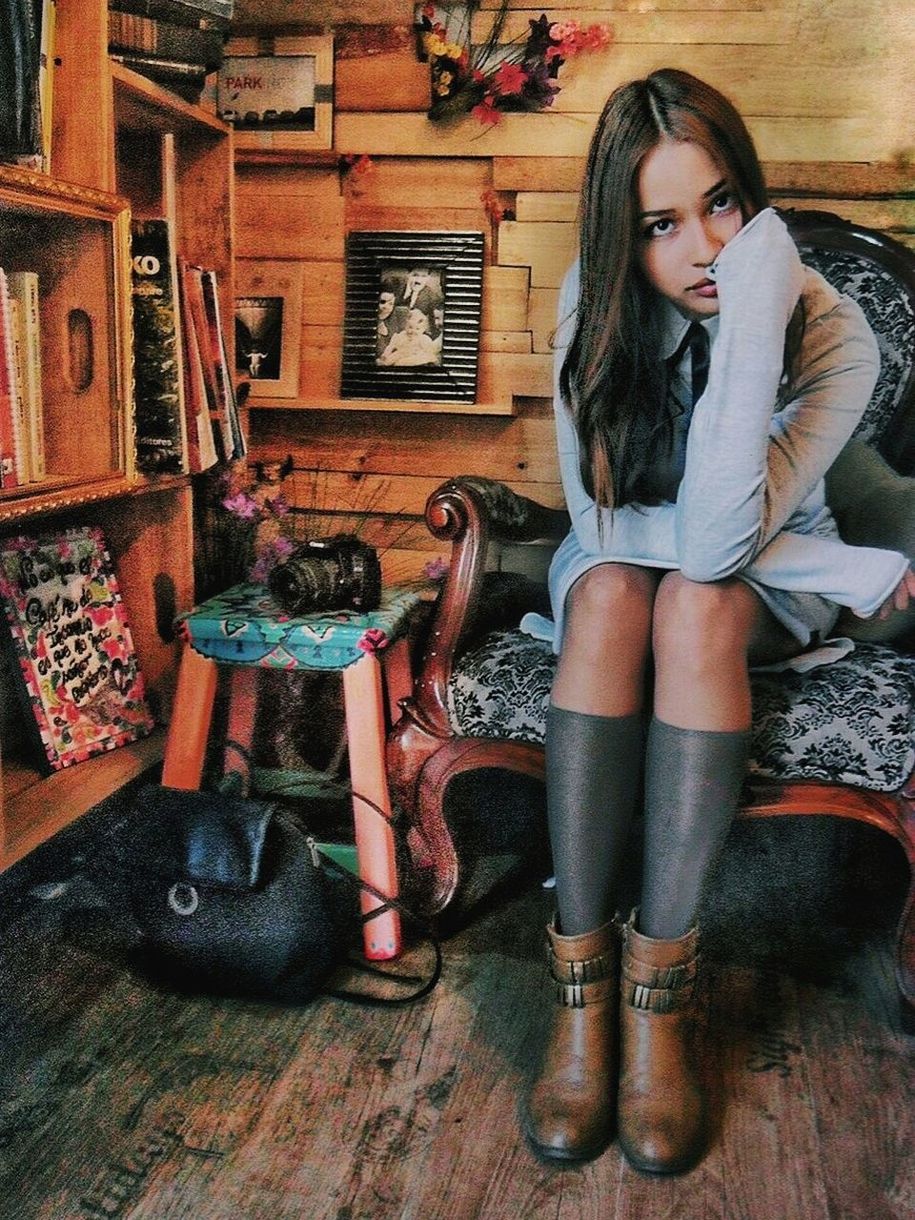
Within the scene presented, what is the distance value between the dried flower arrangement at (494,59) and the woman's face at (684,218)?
2.73ft

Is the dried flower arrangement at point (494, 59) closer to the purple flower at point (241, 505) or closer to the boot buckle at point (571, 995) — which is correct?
the purple flower at point (241, 505)

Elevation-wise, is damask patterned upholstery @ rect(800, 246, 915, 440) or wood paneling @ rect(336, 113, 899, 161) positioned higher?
wood paneling @ rect(336, 113, 899, 161)

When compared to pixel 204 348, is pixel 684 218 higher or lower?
higher

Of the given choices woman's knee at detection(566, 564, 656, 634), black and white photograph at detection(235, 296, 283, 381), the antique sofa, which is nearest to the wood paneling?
the antique sofa

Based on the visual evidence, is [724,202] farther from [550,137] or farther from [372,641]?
[550,137]

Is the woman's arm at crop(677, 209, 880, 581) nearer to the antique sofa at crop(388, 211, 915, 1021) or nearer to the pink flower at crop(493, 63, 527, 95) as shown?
the antique sofa at crop(388, 211, 915, 1021)

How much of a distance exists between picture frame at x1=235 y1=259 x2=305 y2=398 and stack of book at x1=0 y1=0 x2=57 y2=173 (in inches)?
31.2

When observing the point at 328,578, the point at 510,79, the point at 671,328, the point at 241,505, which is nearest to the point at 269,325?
the point at 241,505

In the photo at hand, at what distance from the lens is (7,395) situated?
53.5 inches

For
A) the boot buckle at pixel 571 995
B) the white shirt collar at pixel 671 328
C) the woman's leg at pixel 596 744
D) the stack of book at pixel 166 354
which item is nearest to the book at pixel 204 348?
the stack of book at pixel 166 354

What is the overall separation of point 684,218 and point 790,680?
587 mm

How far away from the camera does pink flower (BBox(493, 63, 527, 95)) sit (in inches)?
77.1

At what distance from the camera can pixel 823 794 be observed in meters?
1.40

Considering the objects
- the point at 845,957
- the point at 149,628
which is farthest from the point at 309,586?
→ the point at 845,957
